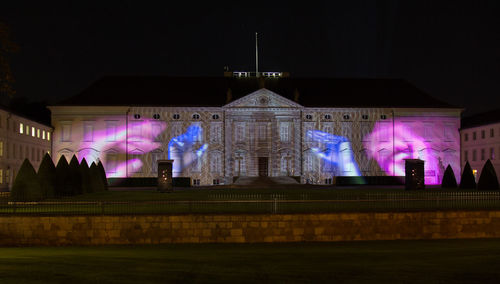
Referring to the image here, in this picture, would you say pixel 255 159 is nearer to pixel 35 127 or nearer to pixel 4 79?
pixel 35 127

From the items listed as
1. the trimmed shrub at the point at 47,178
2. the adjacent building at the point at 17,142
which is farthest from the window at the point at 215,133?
the trimmed shrub at the point at 47,178

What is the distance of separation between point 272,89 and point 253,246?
147 feet

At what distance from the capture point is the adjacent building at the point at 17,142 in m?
50.8

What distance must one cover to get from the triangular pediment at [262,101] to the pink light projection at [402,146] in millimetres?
8986

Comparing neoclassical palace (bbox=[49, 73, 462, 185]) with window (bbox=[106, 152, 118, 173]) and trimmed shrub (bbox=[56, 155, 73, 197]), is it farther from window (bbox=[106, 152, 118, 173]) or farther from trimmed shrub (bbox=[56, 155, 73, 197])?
trimmed shrub (bbox=[56, 155, 73, 197])

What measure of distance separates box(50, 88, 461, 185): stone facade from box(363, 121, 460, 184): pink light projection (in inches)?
4.1

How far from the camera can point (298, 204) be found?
990 inches

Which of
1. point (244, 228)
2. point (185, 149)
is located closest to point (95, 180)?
point (185, 149)

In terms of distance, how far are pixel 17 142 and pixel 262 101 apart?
947 inches

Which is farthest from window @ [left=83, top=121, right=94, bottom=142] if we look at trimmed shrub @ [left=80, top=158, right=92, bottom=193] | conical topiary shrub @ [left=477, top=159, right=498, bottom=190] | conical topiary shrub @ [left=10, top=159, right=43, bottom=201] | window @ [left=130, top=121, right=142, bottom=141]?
conical topiary shrub @ [left=477, top=159, right=498, bottom=190]

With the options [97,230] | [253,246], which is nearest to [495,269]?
[253,246]

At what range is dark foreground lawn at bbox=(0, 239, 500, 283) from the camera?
1555cm

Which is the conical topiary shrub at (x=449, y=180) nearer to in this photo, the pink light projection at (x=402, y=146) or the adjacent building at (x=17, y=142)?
the pink light projection at (x=402, y=146)

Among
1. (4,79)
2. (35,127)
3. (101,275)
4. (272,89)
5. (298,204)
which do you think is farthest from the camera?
(272,89)
